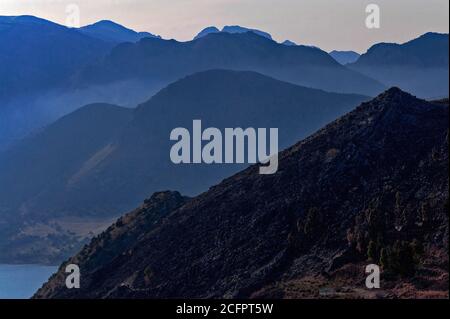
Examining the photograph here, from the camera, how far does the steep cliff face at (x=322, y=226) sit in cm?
6241

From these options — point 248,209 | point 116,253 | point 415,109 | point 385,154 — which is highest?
point 415,109

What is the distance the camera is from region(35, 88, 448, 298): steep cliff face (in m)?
62.4

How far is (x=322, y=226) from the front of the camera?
240 feet

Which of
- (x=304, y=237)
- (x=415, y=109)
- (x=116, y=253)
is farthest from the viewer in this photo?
(x=116, y=253)

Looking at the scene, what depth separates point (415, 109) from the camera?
88250mm
